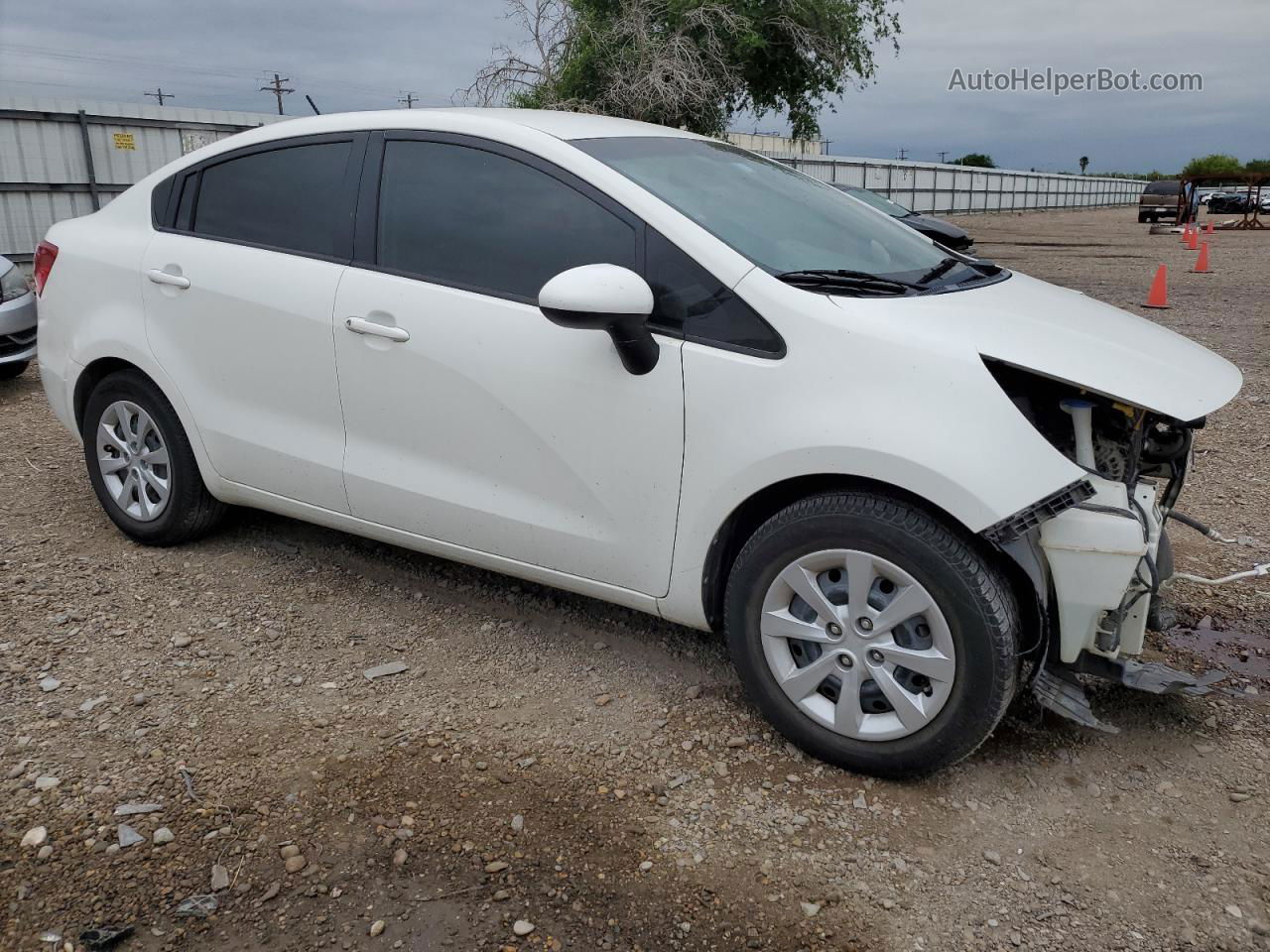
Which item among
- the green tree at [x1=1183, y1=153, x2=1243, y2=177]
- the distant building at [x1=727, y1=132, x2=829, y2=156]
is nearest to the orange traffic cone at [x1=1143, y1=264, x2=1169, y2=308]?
the distant building at [x1=727, y1=132, x2=829, y2=156]

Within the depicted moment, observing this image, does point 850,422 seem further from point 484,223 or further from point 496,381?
point 484,223

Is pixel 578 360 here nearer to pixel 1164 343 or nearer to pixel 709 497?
pixel 709 497

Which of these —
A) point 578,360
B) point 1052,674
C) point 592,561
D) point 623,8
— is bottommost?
point 1052,674

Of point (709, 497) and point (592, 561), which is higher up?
point (709, 497)

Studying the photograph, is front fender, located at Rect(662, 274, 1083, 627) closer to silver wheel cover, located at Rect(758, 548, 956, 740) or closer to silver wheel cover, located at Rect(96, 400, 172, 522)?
silver wheel cover, located at Rect(758, 548, 956, 740)

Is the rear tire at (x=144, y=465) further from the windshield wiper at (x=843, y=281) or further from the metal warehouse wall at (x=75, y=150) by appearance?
the metal warehouse wall at (x=75, y=150)

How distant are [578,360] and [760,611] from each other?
0.88 metres

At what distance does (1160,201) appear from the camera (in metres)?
40.6

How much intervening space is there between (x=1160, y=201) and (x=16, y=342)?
1666 inches

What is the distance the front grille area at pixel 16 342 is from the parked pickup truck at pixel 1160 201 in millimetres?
41610

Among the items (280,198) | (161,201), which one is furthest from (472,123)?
(161,201)

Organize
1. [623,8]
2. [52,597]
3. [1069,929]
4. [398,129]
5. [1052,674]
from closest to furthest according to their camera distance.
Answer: [1069,929] < [1052,674] < [398,129] < [52,597] < [623,8]

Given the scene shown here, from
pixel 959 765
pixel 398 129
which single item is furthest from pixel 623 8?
pixel 959 765

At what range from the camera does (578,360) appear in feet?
10.0
